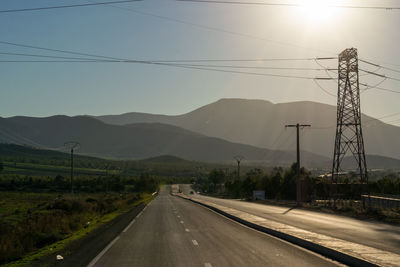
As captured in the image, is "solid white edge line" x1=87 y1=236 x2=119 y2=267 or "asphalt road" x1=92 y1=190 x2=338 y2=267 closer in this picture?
"asphalt road" x1=92 y1=190 x2=338 y2=267

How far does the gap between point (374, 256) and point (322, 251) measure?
259 cm

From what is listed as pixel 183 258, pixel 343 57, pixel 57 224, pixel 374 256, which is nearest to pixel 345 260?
pixel 374 256

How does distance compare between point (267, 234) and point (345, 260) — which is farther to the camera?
point (267, 234)

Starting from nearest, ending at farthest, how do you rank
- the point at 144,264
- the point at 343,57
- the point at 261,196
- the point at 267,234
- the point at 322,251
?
the point at 144,264, the point at 322,251, the point at 267,234, the point at 343,57, the point at 261,196

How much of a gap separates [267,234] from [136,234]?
7337 millimetres

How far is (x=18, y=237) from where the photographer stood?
27562mm

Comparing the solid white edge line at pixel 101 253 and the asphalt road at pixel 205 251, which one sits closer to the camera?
the asphalt road at pixel 205 251

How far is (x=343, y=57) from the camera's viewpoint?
2463 inches

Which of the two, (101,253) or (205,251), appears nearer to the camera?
(101,253)

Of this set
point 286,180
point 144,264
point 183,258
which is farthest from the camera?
point 286,180

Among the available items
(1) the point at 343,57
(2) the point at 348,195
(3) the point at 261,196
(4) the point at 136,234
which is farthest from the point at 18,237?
(2) the point at 348,195

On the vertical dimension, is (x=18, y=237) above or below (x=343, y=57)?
below

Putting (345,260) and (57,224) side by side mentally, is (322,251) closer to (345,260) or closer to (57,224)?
(345,260)

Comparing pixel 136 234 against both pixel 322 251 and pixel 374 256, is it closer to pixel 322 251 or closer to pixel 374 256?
pixel 322 251
